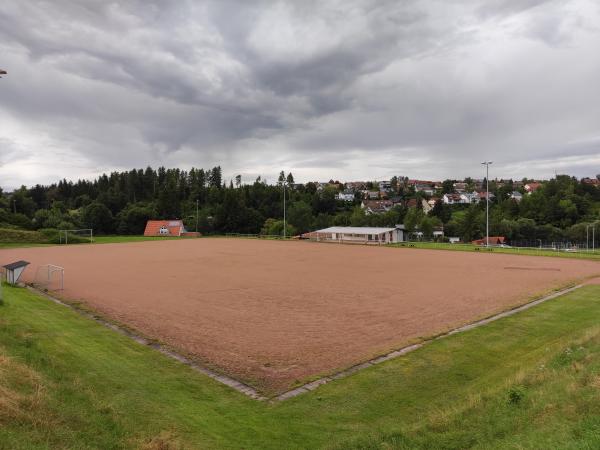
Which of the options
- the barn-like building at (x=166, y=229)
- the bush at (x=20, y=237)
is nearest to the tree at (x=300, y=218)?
the barn-like building at (x=166, y=229)

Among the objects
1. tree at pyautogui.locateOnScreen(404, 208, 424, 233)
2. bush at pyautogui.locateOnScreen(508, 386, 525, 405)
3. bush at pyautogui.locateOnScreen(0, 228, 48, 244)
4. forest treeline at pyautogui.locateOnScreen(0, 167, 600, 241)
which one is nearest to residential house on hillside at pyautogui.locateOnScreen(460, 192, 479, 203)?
forest treeline at pyautogui.locateOnScreen(0, 167, 600, 241)

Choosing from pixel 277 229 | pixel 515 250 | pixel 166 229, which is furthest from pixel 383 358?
pixel 166 229

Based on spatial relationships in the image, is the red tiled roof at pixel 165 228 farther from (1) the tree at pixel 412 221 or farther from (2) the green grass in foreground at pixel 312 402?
(2) the green grass in foreground at pixel 312 402

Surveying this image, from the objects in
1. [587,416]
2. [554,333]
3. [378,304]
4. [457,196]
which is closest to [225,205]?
[378,304]

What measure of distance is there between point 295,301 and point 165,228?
7420 centimetres

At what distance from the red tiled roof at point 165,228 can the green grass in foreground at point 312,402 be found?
75.8m

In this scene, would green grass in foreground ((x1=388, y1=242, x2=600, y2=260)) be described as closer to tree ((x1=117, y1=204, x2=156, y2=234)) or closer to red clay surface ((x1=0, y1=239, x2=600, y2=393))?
red clay surface ((x1=0, y1=239, x2=600, y2=393))

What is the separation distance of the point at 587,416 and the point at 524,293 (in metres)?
17.4

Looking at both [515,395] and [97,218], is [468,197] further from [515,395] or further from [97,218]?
[515,395]

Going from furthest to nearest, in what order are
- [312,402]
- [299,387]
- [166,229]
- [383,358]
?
1. [166,229]
2. [383,358]
3. [299,387]
4. [312,402]

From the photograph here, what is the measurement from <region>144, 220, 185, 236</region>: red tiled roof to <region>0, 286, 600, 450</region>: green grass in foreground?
75.8 meters

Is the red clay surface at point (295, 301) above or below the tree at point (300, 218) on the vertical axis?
below

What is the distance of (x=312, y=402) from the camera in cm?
886

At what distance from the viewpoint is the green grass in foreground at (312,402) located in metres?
6.03
